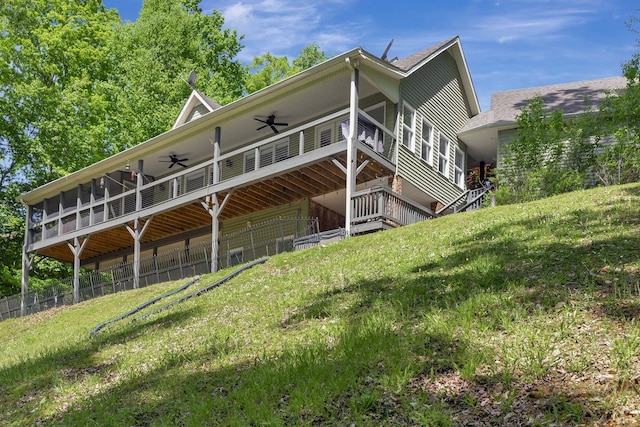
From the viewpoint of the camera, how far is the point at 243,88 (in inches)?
1898

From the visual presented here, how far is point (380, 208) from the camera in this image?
18.8 metres

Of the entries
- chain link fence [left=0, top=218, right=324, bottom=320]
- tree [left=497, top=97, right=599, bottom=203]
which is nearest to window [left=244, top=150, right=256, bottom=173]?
chain link fence [left=0, top=218, right=324, bottom=320]

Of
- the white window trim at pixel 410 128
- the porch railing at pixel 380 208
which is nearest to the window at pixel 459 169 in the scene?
the white window trim at pixel 410 128

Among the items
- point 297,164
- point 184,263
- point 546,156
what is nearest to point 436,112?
point 546,156

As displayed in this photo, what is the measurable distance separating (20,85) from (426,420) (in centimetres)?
3271

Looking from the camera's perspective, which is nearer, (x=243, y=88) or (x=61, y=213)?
(x=61, y=213)

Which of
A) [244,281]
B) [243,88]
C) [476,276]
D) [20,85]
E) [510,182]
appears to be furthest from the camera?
[243,88]

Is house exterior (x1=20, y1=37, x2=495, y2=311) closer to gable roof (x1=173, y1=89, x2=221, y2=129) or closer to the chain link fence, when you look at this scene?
gable roof (x1=173, y1=89, x2=221, y2=129)

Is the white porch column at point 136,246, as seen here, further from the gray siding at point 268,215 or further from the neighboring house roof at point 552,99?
the neighboring house roof at point 552,99

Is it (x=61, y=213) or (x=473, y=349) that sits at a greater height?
(x=61, y=213)

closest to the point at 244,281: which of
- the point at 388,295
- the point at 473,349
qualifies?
the point at 388,295

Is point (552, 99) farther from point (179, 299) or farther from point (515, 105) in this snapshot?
point (179, 299)

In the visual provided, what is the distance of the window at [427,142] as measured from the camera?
25.3 m

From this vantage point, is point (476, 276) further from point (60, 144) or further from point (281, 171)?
point (60, 144)
